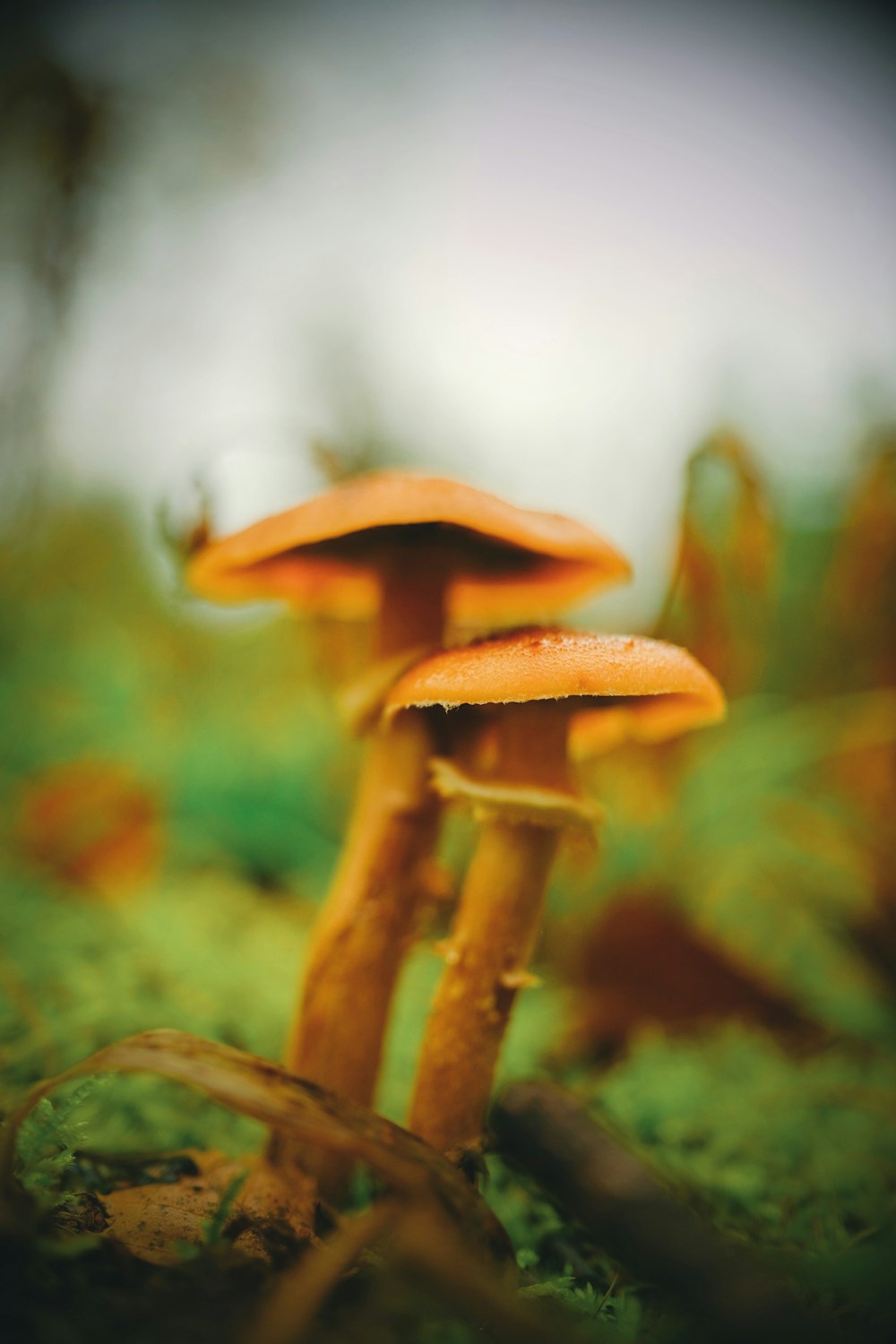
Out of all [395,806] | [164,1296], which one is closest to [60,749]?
[395,806]

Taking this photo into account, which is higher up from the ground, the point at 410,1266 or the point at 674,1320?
Result: the point at 410,1266

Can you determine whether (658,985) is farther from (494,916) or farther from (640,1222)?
(640,1222)

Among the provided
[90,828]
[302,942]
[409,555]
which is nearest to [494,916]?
[409,555]

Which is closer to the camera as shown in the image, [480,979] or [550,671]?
[550,671]

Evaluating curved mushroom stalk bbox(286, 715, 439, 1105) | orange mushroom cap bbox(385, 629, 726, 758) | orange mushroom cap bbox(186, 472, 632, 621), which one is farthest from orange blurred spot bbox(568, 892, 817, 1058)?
orange mushroom cap bbox(385, 629, 726, 758)

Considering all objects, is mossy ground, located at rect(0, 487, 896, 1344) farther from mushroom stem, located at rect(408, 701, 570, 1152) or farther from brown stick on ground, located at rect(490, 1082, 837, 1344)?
mushroom stem, located at rect(408, 701, 570, 1152)

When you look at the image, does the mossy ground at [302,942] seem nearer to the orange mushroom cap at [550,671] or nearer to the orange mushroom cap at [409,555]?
the orange mushroom cap at [550,671]

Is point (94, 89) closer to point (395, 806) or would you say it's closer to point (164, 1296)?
point (395, 806)

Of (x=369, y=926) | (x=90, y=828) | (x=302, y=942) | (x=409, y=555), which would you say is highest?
(x=409, y=555)
